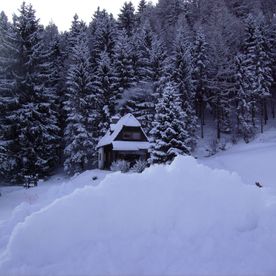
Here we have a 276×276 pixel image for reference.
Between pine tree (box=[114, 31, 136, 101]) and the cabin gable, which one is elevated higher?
pine tree (box=[114, 31, 136, 101])

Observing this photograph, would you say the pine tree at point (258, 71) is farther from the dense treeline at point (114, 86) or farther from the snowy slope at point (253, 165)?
the snowy slope at point (253, 165)

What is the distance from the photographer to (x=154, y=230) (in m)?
5.65

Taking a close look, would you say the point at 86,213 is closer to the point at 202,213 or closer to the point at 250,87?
the point at 202,213

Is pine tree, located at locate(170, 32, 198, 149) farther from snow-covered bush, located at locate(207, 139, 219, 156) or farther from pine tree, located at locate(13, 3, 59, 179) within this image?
pine tree, located at locate(13, 3, 59, 179)

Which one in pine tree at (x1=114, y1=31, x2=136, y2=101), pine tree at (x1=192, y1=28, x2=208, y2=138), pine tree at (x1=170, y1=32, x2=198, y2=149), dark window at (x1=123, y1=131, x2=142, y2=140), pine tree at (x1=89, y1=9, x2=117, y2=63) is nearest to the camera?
dark window at (x1=123, y1=131, x2=142, y2=140)

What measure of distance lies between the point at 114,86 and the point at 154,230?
4066cm

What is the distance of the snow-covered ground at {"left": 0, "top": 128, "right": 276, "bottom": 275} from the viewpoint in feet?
16.5

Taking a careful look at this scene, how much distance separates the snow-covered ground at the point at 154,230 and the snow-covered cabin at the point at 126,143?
28863 millimetres

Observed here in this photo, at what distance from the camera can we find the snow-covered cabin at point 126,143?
1411 inches

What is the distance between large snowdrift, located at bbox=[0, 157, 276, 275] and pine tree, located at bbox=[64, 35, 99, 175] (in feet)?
108

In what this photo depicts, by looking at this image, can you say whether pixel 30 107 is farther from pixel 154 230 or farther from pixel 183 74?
pixel 154 230

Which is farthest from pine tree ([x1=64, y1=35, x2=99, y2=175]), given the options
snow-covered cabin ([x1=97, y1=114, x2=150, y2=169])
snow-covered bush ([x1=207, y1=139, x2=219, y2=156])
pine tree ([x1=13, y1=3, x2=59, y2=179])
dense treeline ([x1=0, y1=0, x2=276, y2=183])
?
snow-covered bush ([x1=207, y1=139, x2=219, y2=156])

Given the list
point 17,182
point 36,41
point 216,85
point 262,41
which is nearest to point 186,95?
point 216,85

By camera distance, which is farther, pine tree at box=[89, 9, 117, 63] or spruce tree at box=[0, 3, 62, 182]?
pine tree at box=[89, 9, 117, 63]
